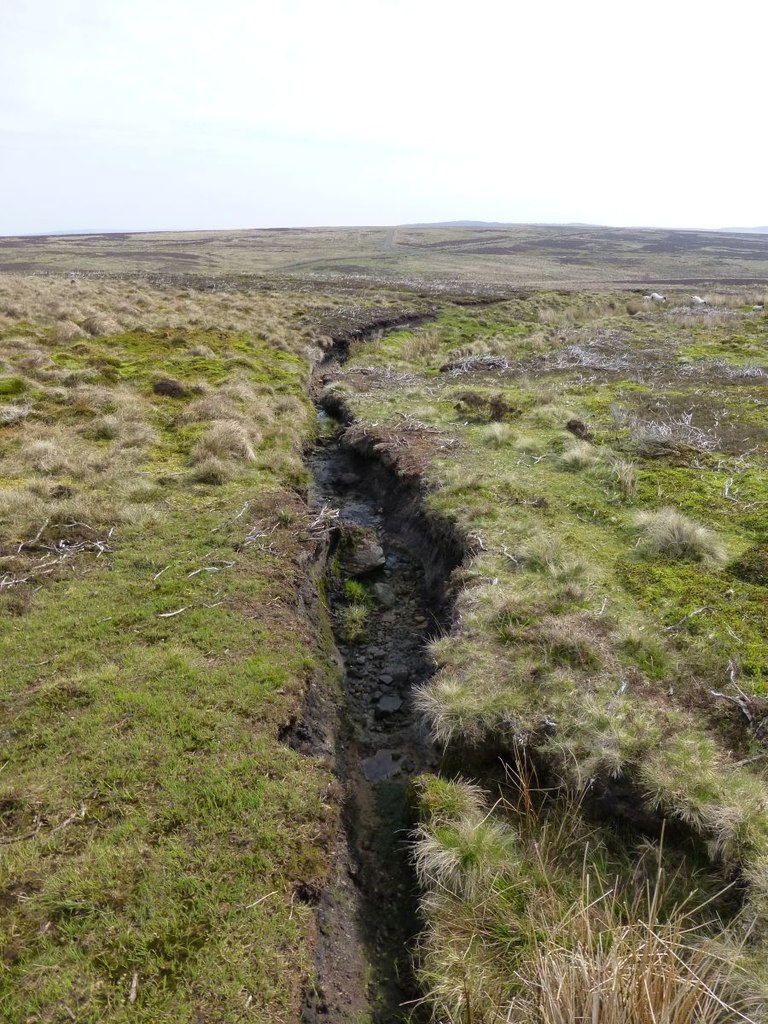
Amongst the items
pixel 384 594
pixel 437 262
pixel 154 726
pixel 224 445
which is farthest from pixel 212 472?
pixel 437 262

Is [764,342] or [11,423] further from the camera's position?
[764,342]

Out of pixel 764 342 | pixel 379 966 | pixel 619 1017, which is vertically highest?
pixel 764 342

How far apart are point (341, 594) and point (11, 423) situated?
1294 centimetres

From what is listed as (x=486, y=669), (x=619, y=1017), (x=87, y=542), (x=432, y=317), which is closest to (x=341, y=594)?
(x=486, y=669)

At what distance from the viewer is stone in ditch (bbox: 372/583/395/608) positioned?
497 inches

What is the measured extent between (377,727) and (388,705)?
0.49 m

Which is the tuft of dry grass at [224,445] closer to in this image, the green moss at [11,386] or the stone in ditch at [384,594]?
the stone in ditch at [384,594]

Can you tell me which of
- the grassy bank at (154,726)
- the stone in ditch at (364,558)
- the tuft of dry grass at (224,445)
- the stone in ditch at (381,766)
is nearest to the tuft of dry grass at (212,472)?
the grassy bank at (154,726)

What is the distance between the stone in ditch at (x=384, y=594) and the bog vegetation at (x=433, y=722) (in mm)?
296

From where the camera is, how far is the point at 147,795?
6613mm

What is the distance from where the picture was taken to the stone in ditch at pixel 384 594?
12.6 meters

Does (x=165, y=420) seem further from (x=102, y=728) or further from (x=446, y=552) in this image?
(x=102, y=728)

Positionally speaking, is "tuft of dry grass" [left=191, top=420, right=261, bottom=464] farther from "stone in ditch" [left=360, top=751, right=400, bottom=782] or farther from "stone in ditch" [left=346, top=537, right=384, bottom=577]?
"stone in ditch" [left=360, top=751, right=400, bottom=782]

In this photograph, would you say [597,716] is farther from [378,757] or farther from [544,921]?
[378,757]
